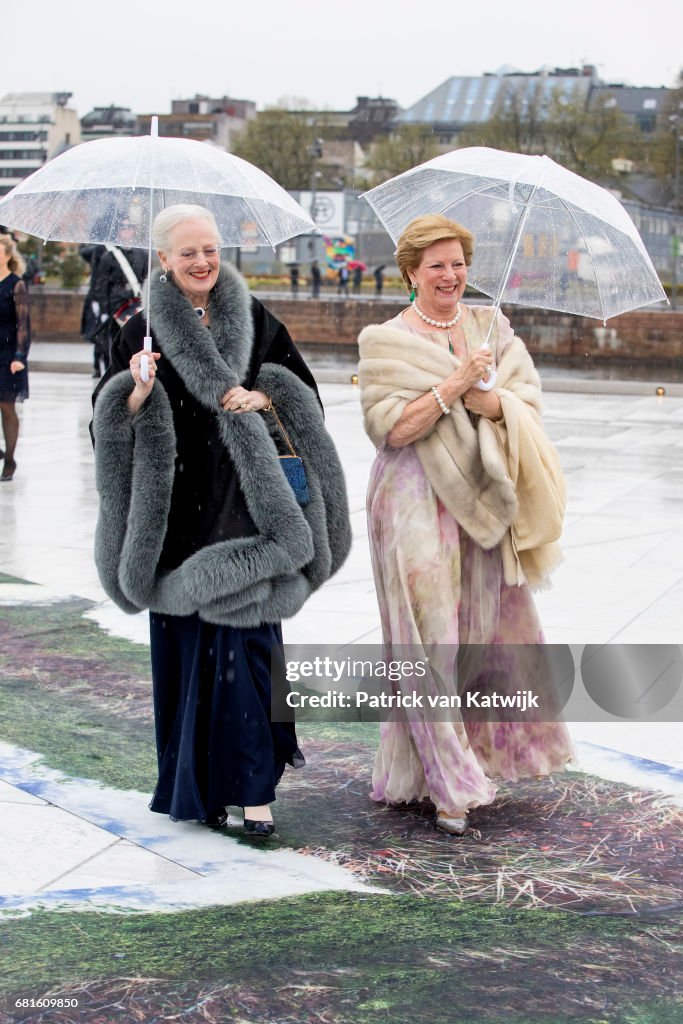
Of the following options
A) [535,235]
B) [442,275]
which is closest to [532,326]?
[535,235]

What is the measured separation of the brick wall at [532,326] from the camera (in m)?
37.5

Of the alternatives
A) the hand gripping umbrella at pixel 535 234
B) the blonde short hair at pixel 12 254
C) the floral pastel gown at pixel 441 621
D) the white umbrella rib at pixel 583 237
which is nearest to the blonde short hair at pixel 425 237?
the floral pastel gown at pixel 441 621

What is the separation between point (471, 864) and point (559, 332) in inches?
1403

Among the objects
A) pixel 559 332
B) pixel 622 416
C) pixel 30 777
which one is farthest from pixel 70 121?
pixel 30 777

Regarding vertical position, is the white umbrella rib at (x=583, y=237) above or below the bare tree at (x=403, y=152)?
below

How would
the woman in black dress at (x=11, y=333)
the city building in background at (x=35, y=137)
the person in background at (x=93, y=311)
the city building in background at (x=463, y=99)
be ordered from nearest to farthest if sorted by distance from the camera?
the woman in black dress at (x=11, y=333) → the person in background at (x=93, y=311) → the city building in background at (x=35, y=137) → the city building in background at (x=463, y=99)

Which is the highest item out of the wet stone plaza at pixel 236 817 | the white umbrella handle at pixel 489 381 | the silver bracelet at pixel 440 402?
the white umbrella handle at pixel 489 381

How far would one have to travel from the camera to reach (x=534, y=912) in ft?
12.7

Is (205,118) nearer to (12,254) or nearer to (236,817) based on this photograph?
(12,254)

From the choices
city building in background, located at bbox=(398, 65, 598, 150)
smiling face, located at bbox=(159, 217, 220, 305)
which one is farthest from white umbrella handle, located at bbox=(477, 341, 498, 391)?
city building in background, located at bbox=(398, 65, 598, 150)

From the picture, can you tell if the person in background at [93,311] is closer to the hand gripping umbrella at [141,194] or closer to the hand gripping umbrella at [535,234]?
the hand gripping umbrella at [141,194]

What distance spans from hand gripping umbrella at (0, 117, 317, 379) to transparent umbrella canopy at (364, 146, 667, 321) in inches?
15.1

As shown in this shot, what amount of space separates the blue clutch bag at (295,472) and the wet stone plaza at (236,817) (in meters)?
0.96

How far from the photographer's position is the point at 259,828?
171 inches
